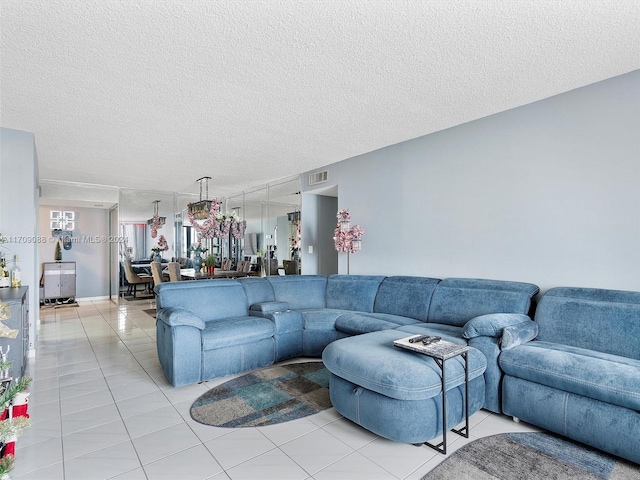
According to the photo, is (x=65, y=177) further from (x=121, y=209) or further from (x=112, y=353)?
(x=112, y=353)

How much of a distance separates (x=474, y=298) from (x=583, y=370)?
1252mm

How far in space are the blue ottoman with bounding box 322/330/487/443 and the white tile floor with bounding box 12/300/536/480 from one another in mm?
133

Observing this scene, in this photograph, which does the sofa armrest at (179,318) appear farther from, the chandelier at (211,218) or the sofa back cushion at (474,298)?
the chandelier at (211,218)

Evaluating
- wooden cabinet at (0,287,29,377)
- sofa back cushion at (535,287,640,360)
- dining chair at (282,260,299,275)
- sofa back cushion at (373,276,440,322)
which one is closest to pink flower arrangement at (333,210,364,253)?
sofa back cushion at (373,276,440,322)

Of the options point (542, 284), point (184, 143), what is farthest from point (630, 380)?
point (184, 143)

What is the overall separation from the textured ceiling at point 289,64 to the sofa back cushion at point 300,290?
1.89m

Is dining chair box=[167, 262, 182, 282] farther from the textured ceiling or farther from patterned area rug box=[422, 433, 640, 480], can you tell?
patterned area rug box=[422, 433, 640, 480]

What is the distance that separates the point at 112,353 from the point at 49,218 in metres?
5.55

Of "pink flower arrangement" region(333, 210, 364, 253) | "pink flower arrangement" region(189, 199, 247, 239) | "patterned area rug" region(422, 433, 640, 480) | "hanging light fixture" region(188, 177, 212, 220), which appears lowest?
"patterned area rug" region(422, 433, 640, 480)

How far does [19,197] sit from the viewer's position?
409cm

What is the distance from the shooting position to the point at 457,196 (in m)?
4.02

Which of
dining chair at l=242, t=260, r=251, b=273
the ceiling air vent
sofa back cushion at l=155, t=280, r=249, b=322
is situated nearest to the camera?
sofa back cushion at l=155, t=280, r=249, b=322

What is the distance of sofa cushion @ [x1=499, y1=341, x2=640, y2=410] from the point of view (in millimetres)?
2084

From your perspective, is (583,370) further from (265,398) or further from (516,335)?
(265,398)
